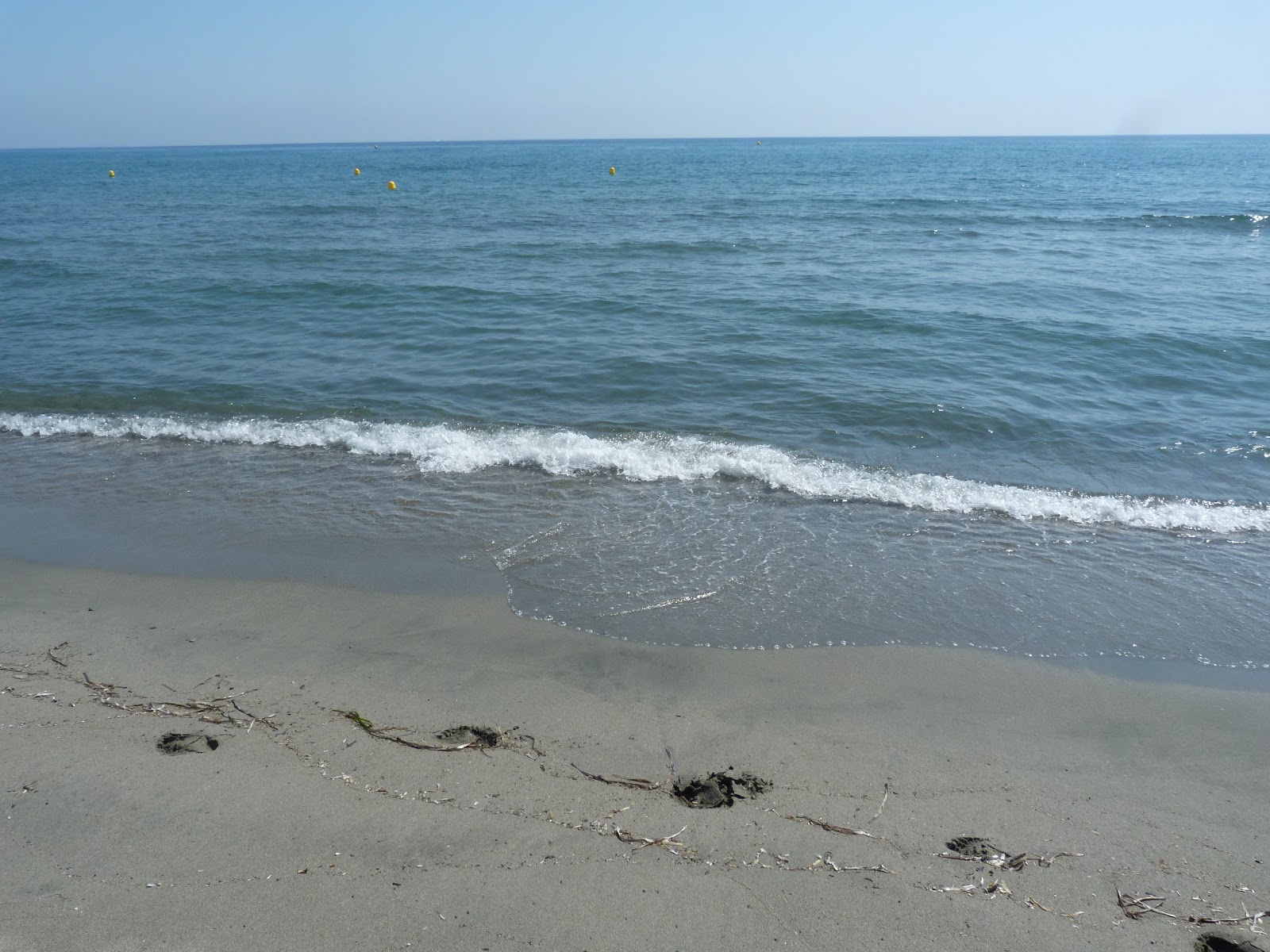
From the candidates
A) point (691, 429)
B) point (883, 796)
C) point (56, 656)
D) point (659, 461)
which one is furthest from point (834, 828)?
point (691, 429)

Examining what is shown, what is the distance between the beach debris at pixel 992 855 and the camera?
4062 millimetres

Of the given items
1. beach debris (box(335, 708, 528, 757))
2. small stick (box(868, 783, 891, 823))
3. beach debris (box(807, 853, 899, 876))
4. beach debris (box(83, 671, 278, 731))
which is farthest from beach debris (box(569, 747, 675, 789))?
beach debris (box(83, 671, 278, 731))

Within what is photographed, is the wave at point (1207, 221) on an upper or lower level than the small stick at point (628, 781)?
upper

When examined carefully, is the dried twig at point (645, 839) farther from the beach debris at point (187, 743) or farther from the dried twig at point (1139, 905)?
the beach debris at point (187, 743)

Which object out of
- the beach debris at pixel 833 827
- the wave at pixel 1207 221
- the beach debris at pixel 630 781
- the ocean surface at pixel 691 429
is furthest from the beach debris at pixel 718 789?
the wave at pixel 1207 221

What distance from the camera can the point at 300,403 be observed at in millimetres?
11891

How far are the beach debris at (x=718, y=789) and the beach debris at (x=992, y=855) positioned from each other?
1.00m

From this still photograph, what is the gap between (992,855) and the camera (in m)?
4.11

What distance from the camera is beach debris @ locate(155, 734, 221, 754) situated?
15.5ft

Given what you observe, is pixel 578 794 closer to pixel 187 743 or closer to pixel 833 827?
pixel 833 827

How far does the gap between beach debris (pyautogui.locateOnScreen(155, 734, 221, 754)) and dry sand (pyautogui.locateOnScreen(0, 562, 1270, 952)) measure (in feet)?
0.13

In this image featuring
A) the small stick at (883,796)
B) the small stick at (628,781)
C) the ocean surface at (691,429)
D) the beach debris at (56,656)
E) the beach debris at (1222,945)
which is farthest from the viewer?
the ocean surface at (691,429)

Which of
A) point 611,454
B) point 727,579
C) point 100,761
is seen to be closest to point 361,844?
point 100,761

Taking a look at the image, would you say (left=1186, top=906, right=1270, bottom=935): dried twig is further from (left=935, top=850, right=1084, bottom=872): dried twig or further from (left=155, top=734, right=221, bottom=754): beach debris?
(left=155, top=734, right=221, bottom=754): beach debris
